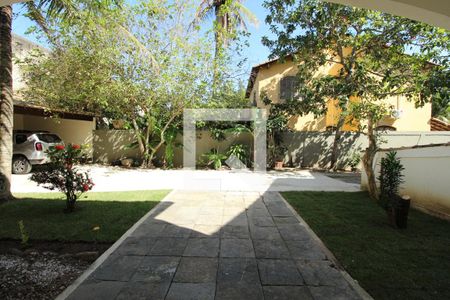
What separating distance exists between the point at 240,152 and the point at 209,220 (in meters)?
8.34

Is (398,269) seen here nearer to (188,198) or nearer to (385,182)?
(385,182)

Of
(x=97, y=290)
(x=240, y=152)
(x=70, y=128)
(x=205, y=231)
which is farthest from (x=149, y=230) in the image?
(x=70, y=128)

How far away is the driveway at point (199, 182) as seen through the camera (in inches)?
334

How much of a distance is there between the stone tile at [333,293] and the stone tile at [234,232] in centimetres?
162

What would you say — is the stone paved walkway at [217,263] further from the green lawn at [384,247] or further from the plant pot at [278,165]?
the plant pot at [278,165]

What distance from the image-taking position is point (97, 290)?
9.12 ft

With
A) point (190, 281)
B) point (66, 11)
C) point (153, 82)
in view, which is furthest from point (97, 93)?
point (190, 281)

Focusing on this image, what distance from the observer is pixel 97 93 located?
10969mm

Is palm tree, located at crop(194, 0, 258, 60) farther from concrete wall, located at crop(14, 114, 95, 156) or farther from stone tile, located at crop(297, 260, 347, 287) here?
stone tile, located at crop(297, 260, 347, 287)

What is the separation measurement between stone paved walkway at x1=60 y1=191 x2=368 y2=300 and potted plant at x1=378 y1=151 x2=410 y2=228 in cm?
160

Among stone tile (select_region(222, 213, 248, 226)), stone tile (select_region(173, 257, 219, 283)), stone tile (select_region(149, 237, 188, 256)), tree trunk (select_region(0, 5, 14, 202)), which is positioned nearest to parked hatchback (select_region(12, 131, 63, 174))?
tree trunk (select_region(0, 5, 14, 202))

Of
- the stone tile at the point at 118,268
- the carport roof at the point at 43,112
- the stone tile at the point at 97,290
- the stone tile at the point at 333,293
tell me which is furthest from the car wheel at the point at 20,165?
the stone tile at the point at 333,293

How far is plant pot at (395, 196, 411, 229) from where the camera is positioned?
4.80m

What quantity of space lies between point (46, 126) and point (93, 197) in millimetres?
10746
